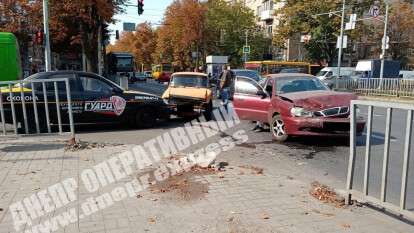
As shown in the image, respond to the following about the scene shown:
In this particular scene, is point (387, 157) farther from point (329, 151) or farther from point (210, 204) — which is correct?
point (329, 151)

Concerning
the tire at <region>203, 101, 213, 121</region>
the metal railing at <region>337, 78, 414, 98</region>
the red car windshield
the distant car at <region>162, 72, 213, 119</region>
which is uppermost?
the red car windshield

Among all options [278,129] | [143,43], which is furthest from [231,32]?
[278,129]

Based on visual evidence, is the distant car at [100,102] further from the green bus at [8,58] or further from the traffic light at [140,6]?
the traffic light at [140,6]

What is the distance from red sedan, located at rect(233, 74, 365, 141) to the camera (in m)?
9.59

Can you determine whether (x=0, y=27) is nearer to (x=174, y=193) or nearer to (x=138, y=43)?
(x=174, y=193)

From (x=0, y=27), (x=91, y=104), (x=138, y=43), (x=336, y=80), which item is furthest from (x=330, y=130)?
(x=138, y=43)

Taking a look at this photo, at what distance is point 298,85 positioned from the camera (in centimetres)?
1137

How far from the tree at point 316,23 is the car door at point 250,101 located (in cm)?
3903

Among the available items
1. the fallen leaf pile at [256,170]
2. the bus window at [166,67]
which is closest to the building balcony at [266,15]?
the bus window at [166,67]

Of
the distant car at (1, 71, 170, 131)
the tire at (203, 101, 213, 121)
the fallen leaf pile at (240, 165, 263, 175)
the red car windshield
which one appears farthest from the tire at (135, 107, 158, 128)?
the fallen leaf pile at (240, 165, 263, 175)

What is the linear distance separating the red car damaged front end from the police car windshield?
17.9 ft

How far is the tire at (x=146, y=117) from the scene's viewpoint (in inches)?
504

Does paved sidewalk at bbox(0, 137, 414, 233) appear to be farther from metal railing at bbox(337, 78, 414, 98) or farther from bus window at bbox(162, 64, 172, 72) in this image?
bus window at bbox(162, 64, 172, 72)

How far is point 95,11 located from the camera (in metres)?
27.6
